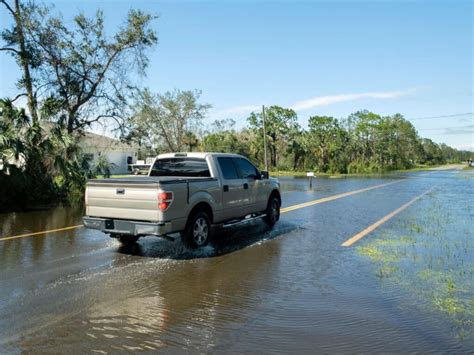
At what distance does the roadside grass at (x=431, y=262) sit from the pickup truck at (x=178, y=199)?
9.71 ft

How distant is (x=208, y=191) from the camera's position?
8.59 meters

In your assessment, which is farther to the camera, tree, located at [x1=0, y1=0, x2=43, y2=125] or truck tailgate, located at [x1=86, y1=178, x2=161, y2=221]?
tree, located at [x1=0, y1=0, x2=43, y2=125]

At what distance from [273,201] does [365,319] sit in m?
6.87

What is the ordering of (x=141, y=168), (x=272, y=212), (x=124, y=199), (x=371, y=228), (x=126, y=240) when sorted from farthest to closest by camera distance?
(x=141, y=168) < (x=272, y=212) < (x=371, y=228) < (x=126, y=240) < (x=124, y=199)

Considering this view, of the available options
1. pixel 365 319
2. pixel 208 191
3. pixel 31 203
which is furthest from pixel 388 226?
pixel 31 203

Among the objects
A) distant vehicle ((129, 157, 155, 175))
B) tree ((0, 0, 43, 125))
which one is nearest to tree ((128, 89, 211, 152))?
distant vehicle ((129, 157, 155, 175))

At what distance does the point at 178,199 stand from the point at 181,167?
193 centimetres

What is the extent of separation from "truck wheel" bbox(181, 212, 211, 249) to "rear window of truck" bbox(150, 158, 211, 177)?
1075 mm

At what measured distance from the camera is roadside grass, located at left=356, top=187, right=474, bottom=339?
5.34 m

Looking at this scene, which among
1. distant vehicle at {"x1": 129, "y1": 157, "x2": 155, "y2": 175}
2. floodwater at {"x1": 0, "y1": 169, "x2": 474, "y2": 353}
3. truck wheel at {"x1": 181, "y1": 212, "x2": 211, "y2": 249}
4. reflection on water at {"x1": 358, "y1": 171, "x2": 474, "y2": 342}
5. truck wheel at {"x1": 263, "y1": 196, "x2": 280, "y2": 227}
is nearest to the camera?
floodwater at {"x1": 0, "y1": 169, "x2": 474, "y2": 353}

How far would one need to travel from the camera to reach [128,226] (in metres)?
7.70

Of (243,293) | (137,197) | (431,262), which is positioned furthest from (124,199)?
(431,262)

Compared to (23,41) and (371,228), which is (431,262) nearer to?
(371,228)

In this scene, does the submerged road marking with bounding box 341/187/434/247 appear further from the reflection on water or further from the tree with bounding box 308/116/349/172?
the tree with bounding box 308/116/349/172
